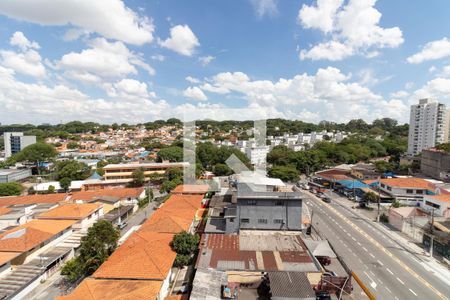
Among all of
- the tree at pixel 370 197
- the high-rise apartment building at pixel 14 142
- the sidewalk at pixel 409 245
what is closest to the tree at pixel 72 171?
the sidewalk at pixel 409 245

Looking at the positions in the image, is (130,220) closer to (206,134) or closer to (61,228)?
(61,228)

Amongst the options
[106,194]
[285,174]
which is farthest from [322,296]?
[285,174]

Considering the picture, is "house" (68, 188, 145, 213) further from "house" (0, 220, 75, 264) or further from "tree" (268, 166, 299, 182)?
"tree" (268, 166, 299, 182)

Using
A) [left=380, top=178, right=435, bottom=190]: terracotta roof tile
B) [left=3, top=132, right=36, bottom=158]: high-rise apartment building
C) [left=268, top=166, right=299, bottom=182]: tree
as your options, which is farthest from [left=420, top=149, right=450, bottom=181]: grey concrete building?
[left=3, top=132, right=36, bottom=158]: high-rise apartment building

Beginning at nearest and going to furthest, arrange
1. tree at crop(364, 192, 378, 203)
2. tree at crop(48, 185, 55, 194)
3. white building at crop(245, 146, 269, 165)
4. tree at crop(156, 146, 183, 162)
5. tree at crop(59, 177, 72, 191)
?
tree at crop(364, 192, 378, 203) < tree at crop(48, 185, 55, 194) < tree at crop(59, 177, 72, 191) < tree at crop(156, 146, 183, 162) < white building at crop(245, 146, 269, 165)

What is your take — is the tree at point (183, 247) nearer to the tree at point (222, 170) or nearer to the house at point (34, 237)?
the house at point (34, 237)
